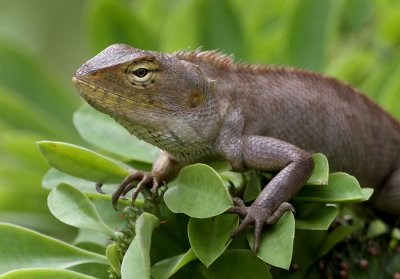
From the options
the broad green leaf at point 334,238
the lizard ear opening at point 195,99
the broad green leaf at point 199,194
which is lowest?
the broad green leaf at point 334,238

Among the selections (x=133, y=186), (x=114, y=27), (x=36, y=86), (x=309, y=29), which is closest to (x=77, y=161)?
(x=133, y=186)

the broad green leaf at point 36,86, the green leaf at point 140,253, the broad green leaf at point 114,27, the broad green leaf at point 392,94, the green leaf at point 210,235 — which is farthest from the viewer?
the broad green leaf at point 36,86

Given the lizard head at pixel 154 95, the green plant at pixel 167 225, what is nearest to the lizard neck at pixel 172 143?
the lizard head at pixel 154 95

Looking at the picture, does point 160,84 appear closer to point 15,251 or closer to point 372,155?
point 15,251

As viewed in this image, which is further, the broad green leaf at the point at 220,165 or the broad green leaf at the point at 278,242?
the broad green leaf at the point at 220,165

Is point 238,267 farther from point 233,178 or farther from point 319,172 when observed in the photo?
point 233,178

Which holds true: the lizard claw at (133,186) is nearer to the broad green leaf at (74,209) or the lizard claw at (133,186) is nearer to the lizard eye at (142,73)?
the broad green leaf at (74,209)

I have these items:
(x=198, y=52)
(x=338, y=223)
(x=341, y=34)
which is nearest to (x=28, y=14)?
(x=341, y=34)
